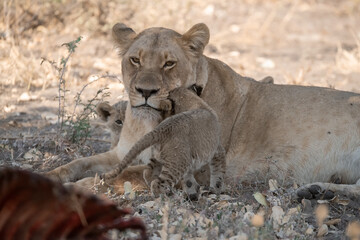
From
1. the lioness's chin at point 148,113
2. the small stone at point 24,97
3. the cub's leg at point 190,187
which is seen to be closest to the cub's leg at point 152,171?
the cub's leg at point 190,187

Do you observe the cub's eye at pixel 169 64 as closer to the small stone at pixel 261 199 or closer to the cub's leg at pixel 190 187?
the cub's leg at pixel 190 187

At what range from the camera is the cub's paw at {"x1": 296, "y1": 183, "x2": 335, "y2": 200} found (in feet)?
11.7

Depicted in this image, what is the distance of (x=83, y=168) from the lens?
14.0 feet

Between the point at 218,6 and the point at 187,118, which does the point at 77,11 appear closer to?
the point at 218,6

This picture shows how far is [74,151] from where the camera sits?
4.71 metres

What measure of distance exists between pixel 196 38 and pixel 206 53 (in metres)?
4.74

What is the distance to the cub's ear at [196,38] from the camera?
3.96 metres

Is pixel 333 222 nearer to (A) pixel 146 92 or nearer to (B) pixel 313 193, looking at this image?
(B) pixel 313 193

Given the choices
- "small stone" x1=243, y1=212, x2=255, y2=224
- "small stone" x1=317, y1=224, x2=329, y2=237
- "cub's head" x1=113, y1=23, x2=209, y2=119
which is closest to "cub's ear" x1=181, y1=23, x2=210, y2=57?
"cub's head" x1=113, y1=23, x2=209, y2=119

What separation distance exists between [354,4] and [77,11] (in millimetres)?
6214

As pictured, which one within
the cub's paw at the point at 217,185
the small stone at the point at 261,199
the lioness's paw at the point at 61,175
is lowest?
the lioness's paw at the point at 61,175

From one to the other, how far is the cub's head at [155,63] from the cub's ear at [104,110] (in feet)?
2.78

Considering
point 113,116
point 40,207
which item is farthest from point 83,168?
point 40,207

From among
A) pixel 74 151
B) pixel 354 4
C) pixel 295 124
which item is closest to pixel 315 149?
pixel 295 124
